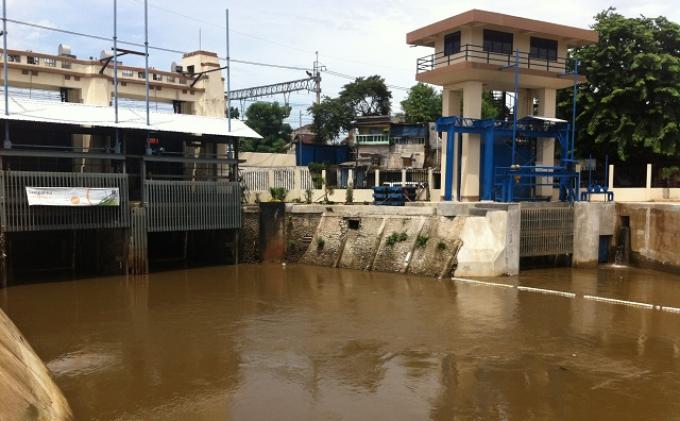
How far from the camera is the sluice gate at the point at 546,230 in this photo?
23.9m

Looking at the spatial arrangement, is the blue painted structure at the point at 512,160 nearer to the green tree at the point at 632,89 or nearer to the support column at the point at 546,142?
the support column at the point at 546,142

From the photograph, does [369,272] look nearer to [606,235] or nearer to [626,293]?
[626,293]

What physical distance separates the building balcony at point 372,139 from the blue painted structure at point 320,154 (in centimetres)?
222

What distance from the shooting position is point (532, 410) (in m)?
9.83

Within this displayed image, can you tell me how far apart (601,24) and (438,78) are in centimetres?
1384

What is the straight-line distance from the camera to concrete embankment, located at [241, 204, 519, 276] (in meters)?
22.2

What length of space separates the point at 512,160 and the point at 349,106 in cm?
3271

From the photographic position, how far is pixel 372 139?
47.5 m

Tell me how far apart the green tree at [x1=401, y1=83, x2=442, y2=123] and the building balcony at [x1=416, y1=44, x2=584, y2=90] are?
26.1 metres

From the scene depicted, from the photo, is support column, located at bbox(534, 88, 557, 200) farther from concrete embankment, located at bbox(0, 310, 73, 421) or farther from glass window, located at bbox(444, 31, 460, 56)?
concrete embankment, located at bbox(0, 310, 73, 421)

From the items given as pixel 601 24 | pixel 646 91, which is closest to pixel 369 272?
pixel 646 91

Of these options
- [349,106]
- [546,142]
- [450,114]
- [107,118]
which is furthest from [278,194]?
[349,106]

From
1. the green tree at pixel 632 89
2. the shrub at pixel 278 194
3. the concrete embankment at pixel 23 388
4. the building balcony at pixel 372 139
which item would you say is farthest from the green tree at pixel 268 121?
the concrete embankment at pixel 23 388

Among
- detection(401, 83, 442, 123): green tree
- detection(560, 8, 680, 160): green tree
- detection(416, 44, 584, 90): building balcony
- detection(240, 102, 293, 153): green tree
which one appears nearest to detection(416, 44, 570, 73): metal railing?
detection(416, 44, 584, 90): building balcony
